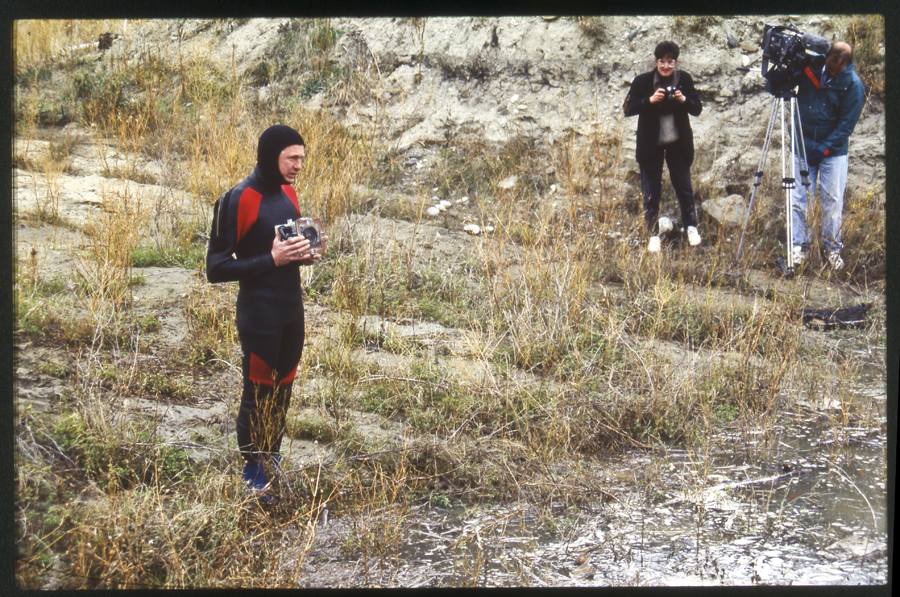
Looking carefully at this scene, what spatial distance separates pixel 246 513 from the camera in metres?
2.94

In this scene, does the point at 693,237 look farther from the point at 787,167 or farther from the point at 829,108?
the point at 829,108

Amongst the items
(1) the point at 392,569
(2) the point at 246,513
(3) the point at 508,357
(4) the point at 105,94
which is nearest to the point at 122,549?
(2) the point at 246,513

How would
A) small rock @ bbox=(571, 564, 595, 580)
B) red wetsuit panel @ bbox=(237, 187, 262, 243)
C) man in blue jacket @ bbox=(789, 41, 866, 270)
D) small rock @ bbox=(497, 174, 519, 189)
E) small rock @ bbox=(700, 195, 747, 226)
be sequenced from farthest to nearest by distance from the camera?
small rock @ bbox=(497, 174, 519, 189) → small rock @ bbox=(700, 195, 747, 226) → man in blue jacket @ bbox=(789, 41, 866, 270) → small rock @ bbox=(571, 564, 595, 580) → red wetsuit panel @ bbox=(237, 187, 262, 243)

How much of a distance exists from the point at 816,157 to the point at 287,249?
339 centimetres

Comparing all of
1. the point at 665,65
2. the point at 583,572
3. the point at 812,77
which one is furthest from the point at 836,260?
the point at 583,572

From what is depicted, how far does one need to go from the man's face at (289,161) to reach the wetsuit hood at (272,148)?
1cm

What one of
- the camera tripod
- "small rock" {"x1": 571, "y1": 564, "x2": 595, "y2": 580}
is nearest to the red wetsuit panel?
"small rock" {"x1": 571, "y1": 564, "x2": 595, "y2": 580}

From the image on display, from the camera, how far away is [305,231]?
2.88m

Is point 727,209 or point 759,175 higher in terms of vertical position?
point 759,175

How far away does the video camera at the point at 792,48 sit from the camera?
3.88 m

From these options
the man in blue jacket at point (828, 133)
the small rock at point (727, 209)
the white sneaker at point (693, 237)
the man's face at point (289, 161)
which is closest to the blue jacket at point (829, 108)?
the man in blue jacket at point (828, 133)

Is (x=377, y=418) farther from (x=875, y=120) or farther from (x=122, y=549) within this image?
(x=875, y=120)

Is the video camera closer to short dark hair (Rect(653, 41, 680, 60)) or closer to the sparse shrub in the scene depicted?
the sparse shrub

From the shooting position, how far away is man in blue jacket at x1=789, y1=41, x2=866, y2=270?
3.90 m
